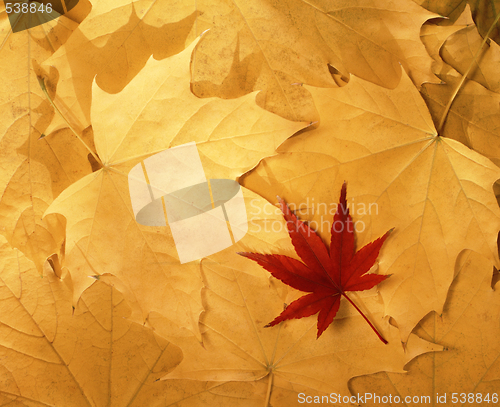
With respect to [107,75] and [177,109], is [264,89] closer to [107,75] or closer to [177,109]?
[177,109]

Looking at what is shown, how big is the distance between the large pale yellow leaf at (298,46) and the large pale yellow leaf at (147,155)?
11cm

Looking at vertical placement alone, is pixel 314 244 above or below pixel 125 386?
above

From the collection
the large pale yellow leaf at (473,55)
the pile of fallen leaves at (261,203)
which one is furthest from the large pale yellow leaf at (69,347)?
the large pale yellow leaf at (473,55)

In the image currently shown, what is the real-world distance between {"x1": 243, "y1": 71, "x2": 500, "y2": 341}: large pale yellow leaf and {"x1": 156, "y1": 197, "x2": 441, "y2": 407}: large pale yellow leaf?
3.1 inches

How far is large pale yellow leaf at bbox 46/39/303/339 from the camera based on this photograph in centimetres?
68

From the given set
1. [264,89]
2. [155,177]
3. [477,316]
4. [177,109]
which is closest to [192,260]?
[155,177]

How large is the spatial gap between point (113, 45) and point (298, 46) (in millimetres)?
408

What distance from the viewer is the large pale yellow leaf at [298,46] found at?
733mm

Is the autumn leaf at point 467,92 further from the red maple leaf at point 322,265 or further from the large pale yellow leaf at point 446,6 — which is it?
the red maple leaf at point 322,265

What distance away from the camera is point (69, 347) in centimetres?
79

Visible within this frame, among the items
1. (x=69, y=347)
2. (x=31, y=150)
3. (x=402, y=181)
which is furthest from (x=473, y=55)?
(x=69, y=347)

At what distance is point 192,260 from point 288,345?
0.29 meters

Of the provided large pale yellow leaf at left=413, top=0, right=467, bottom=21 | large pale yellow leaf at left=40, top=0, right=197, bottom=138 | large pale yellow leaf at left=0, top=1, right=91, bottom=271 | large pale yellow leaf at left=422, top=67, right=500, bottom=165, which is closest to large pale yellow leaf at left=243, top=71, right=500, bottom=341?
large pale yellow leaf at left=422, top=67, right=500, bottom=165

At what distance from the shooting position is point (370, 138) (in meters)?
0.71
